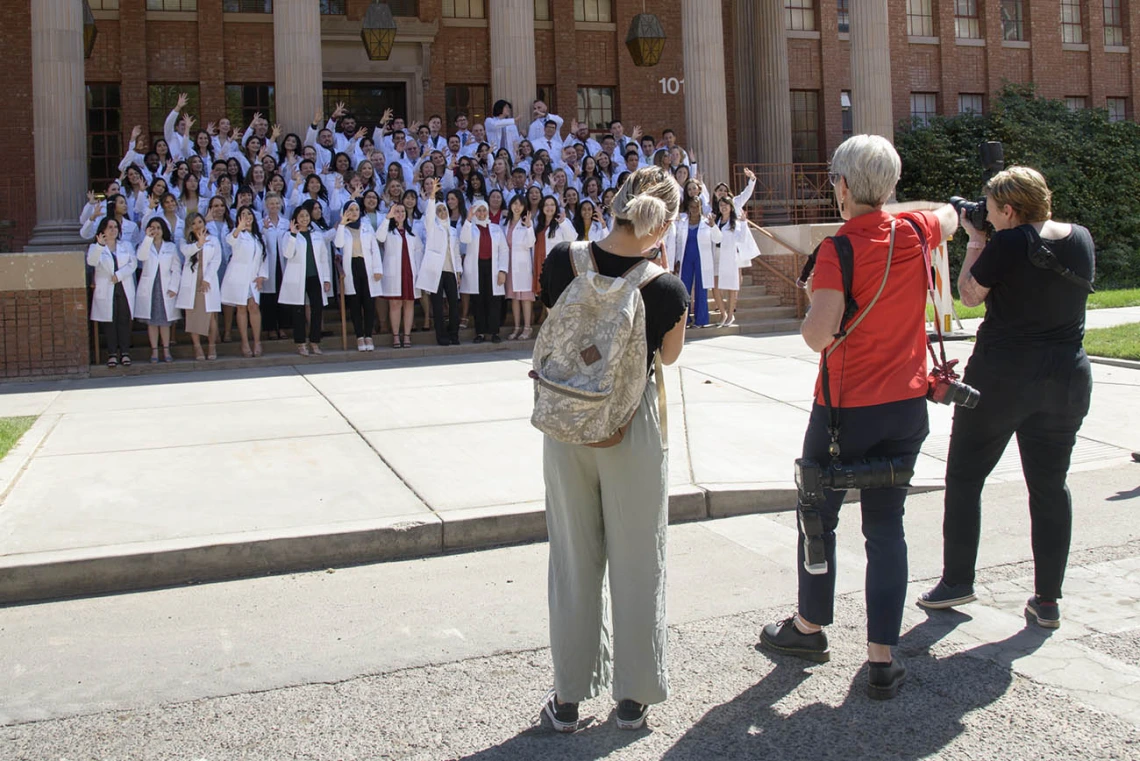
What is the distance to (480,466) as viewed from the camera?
779cm

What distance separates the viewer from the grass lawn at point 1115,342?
12.5 m

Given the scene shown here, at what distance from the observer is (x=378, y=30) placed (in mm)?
19609

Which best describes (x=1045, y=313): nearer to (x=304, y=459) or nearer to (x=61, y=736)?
(x=61, y=736)

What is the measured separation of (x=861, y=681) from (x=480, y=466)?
3.92 meters

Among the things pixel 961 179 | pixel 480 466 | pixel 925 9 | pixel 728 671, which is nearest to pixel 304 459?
pixel 480 466

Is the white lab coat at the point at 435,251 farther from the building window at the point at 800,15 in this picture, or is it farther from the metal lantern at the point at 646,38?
the building window at the point at 800,15

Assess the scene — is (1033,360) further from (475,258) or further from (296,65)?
(296,65)

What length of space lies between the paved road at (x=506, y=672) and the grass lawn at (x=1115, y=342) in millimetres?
7072

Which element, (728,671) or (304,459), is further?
(304,459)

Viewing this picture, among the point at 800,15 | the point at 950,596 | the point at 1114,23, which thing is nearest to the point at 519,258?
the point at 950,596

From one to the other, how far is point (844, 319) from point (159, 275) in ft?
38.0

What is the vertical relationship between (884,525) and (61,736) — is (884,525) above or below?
above

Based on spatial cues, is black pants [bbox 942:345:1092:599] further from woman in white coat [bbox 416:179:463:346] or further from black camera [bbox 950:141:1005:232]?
woman in white coat [bbox 416:179:463:346]

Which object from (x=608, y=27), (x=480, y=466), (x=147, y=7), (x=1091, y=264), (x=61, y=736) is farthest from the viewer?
(x=608, y=27)
